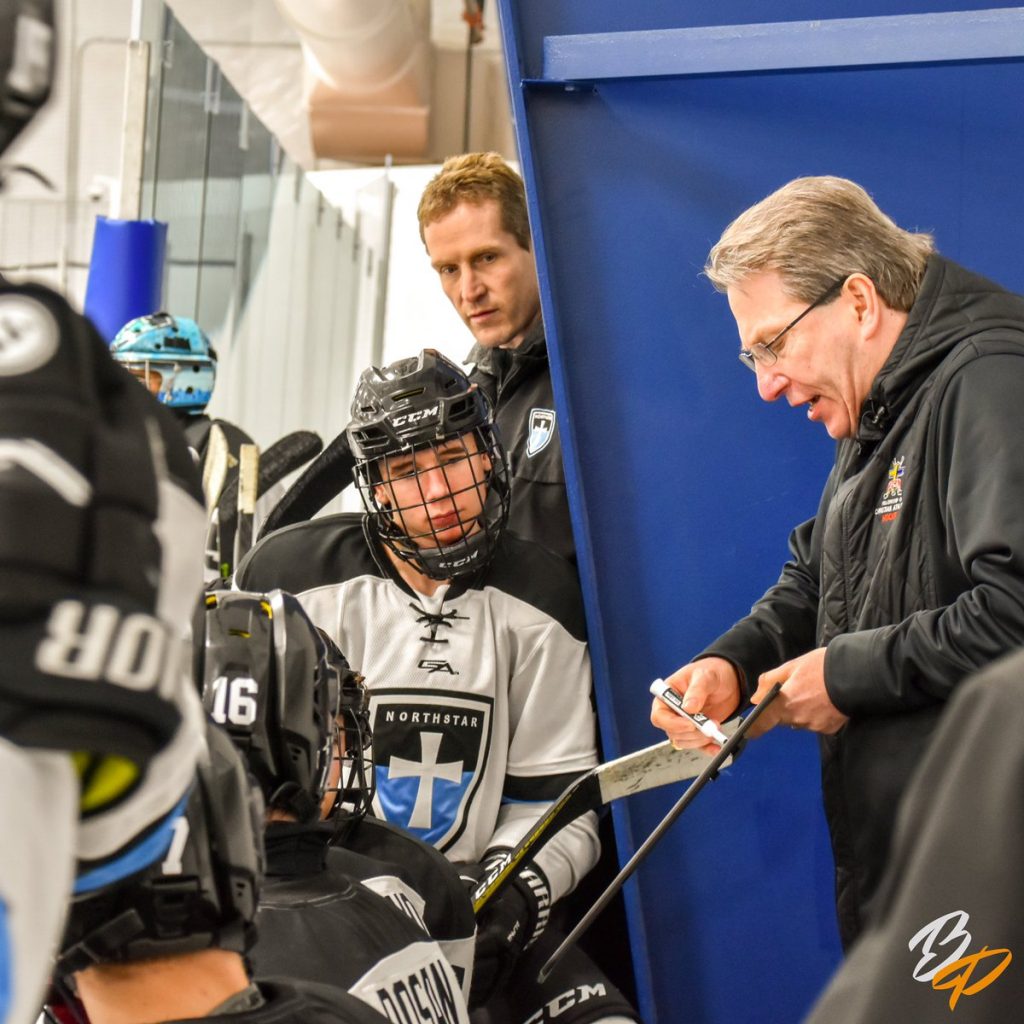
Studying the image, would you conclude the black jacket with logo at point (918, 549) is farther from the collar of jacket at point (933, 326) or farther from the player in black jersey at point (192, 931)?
the player in black jersey at point (192, 931)

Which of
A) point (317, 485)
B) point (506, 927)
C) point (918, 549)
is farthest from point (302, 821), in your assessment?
point (317, 485)

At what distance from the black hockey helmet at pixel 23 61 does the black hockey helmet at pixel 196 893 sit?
0.37m

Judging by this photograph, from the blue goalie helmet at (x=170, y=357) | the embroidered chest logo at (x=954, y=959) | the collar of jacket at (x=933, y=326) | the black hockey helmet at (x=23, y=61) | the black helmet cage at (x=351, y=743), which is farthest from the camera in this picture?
the blue goalie helmet at (x=170, y=357)

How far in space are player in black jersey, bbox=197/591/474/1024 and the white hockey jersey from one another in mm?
497

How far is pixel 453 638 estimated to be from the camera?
199 cm

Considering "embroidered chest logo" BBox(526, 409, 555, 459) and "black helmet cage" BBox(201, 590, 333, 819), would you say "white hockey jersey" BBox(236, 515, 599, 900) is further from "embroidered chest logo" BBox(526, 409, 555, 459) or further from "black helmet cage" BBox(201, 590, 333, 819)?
"black helmet cage" BBox(201, 590, 333, 819)

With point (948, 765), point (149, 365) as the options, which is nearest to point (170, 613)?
point (948, 765)

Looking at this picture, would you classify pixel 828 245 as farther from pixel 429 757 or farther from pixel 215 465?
pixel 215 465

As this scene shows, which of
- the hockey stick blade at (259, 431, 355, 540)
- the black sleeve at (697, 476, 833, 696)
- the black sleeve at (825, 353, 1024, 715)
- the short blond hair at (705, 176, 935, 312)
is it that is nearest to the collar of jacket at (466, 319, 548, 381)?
the hockey stick blade at (259, 431, 355, 540)

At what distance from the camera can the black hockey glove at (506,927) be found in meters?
1.74

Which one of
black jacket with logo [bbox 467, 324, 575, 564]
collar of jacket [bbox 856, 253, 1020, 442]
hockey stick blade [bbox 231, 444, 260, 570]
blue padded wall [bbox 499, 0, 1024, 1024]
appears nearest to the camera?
collar of jacket [bbox 856, 253, 1020, 442]

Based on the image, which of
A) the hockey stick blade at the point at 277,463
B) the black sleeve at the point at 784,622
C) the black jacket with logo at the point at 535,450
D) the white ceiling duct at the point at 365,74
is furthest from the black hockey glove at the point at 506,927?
the white ceiling duct at the point at 365,74

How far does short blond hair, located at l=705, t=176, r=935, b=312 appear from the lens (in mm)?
1705

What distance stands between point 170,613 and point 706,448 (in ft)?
5.49
